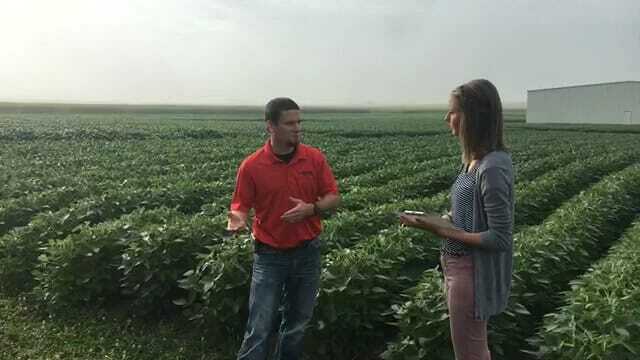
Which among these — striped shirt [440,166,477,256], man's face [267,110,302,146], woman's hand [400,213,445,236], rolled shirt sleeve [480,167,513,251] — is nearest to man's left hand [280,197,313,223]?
man's face [267,110,302,146]

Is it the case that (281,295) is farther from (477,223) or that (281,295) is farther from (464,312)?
(477,223)

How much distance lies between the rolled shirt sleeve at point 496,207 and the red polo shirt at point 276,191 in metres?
1.49

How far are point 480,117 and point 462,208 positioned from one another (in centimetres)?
48

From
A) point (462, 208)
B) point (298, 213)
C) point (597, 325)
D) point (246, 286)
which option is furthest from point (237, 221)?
point (597, 325)

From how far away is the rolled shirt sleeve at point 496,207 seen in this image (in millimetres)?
3102

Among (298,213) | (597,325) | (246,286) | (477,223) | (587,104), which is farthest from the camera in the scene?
(587,104)

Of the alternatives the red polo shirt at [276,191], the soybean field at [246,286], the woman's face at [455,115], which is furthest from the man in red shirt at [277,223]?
the woman's face at [455,115]

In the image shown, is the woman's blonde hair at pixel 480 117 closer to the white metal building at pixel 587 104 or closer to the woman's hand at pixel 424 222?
the woman's hand at pixel 424 222

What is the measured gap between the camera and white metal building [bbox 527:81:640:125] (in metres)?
60.2

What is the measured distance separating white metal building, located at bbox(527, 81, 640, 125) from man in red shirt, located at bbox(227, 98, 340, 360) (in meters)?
62.3

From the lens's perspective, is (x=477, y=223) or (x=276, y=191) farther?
(x=276, y=191)

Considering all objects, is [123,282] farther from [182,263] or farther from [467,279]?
[467,279]

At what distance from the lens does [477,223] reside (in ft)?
10.6

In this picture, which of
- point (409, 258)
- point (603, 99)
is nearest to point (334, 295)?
point (409, 258)
